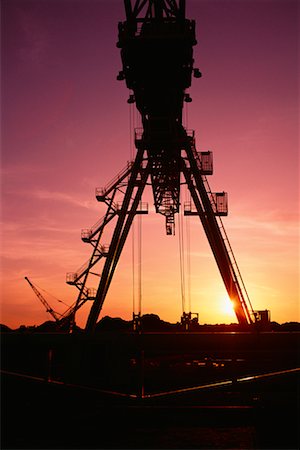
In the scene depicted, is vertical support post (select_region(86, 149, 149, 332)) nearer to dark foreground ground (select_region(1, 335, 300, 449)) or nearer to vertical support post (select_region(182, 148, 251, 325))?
vertical support post (select_region(182, 148, 251, 325))

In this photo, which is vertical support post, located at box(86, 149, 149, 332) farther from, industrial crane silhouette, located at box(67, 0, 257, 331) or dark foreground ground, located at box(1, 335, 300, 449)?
dark foreground ground, located at box(1, 335, 300, 449)

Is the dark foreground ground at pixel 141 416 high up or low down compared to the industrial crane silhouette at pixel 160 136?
down

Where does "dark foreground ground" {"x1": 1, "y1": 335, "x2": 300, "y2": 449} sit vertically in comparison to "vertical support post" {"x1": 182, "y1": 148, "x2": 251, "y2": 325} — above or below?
below

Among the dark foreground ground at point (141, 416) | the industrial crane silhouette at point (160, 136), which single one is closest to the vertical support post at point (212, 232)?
the industrial crane silhouette at point (160, 136)

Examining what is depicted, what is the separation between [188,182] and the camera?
68.6ft

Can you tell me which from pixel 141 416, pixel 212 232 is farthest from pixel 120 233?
pixel 141 416

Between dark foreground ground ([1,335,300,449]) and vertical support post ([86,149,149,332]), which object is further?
vertical support post ([86,149,149,332])

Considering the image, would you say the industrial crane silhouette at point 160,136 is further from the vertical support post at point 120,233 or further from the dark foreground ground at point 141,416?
the dark foreground ground at point 141,416

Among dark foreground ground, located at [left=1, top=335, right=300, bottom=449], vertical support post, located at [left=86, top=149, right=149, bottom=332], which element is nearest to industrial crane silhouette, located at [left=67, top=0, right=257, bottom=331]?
vertical support post, located at [left=86, top=149, right=149, bottom=332]

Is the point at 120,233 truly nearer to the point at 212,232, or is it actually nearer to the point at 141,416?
the point at 212,232

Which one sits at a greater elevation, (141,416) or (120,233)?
(120,233)

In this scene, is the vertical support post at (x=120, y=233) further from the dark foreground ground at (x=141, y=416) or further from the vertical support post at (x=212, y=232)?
the dark foreground ground at (x=141, y=416)

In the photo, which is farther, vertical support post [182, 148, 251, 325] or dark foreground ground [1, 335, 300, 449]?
vertical support post [182, 148, 251, 325]

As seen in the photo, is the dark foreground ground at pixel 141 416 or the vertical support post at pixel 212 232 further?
the vertical support post at pixel 212 232
